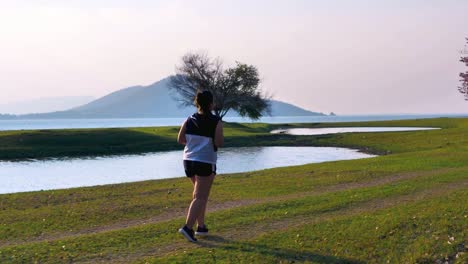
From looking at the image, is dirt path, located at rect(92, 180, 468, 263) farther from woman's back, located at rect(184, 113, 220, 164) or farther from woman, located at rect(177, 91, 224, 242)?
woman's back, located at rect(184, 113, 220, 164)

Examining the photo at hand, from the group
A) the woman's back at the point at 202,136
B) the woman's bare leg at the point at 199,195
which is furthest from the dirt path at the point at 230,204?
the woman's back at the point at 202,136

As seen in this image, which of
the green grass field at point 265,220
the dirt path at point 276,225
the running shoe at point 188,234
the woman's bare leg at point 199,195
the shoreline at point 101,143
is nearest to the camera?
the dirt path at point 276,225

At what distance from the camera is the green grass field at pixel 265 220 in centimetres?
1041

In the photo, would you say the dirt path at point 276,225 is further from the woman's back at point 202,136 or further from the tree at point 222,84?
the tree at point 222,84

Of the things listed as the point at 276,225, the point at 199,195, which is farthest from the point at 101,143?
the point at 199,195

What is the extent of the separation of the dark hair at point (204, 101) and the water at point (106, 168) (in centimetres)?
1941

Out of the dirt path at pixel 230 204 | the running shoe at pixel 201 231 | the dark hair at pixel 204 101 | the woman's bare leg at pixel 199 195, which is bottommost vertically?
the dirt path at pixel 230 204

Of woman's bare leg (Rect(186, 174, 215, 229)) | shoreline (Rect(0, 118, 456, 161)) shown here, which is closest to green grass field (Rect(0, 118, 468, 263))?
woman's bare leg (Rect(186, 174, 215, 229))

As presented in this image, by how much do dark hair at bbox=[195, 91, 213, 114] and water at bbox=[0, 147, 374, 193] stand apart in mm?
19409

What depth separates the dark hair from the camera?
1070 centimetres

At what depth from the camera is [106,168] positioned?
3803 centimetres

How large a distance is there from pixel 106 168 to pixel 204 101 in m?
29.0

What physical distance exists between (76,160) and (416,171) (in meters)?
31.8

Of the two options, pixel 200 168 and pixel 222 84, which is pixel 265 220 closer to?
pixel 200 168
